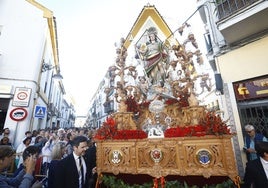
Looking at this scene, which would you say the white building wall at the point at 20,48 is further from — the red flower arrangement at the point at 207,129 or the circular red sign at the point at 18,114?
the red flower arrangement at the point at 207,129

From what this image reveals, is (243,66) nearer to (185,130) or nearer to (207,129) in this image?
(207,129)

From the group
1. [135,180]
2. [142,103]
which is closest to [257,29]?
[142,103]

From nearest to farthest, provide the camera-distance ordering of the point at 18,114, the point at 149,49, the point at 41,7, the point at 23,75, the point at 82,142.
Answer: the point at 82,142 < the point at 149,49 < the point at 18,114 < the point at 23,75 < the point at 41,7

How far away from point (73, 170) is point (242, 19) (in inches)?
219

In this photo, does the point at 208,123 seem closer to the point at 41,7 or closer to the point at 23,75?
the point at 23,75

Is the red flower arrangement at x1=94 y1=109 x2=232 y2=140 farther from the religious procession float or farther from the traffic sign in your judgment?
the traffic sign

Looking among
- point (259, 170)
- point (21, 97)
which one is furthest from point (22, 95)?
point (259, 170)

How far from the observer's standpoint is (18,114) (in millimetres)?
6934

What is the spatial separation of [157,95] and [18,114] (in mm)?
6241

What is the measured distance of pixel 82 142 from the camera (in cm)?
243

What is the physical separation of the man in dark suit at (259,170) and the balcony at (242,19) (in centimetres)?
381

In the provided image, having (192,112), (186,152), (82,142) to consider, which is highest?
(192,112)

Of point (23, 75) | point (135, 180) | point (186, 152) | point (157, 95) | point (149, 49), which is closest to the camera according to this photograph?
point (186, 152)

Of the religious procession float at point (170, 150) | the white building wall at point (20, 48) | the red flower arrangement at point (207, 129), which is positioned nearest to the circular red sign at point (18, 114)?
the white building wall at point (20, 48)
